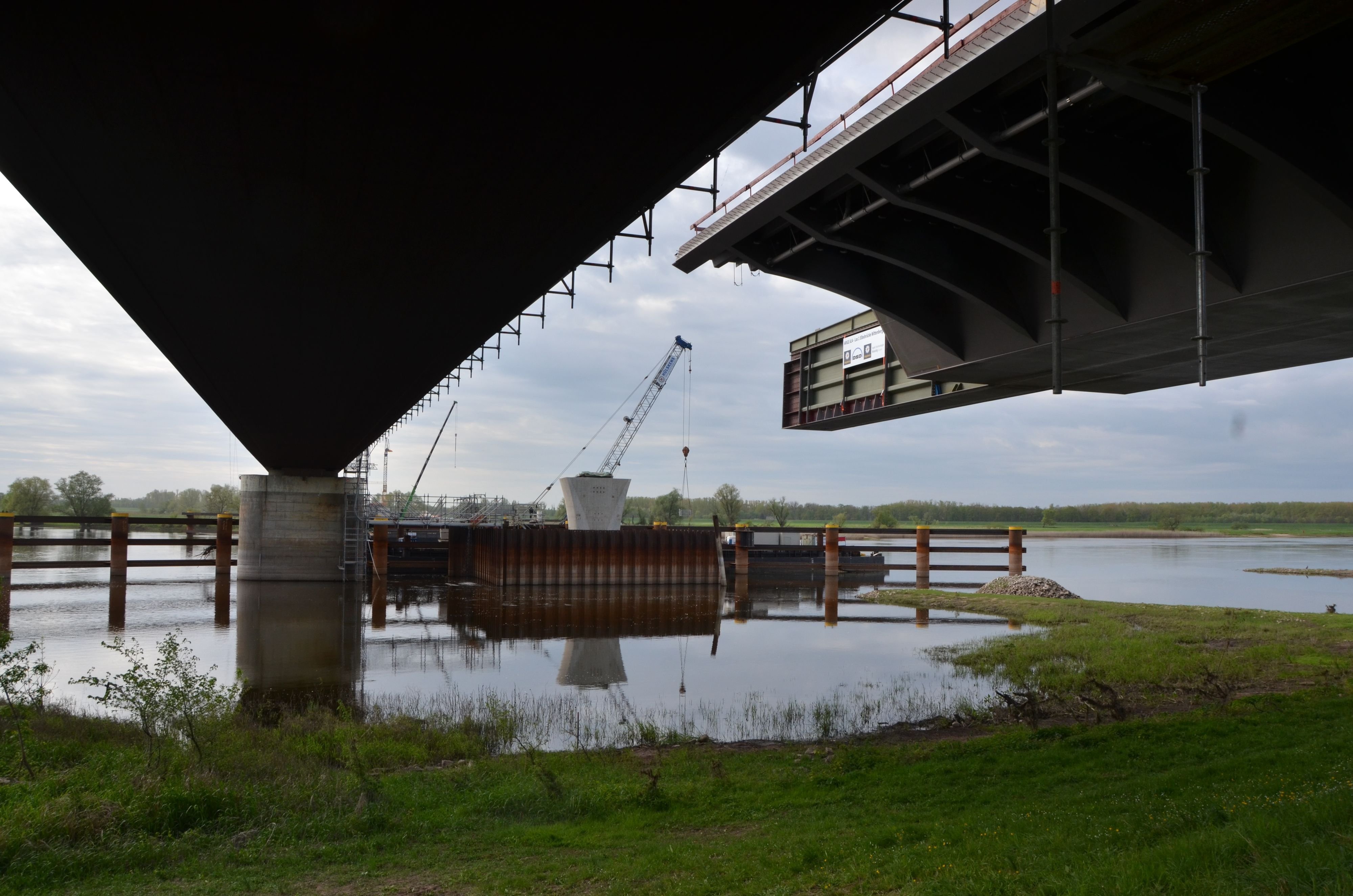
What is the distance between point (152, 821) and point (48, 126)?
273 inches

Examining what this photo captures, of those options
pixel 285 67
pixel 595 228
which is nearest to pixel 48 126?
pixel 285 67

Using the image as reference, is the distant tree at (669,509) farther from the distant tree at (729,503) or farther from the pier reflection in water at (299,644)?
the pier reflection in water at (299,644)

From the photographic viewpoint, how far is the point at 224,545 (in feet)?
155

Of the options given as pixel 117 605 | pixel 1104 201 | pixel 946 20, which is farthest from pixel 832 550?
pixel 946 20

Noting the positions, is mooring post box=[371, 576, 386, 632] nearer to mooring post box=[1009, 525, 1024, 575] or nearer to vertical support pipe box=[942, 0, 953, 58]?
vertical support pipe box=[942, 0, 953, 58]

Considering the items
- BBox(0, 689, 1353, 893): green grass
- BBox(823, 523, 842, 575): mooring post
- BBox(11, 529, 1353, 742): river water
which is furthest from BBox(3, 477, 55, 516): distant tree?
BBox(0, 689, 1353, 893): green grass

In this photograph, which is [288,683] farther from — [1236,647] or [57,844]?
[1236,647]

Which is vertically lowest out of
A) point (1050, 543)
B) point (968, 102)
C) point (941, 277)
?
point (1050, 543)

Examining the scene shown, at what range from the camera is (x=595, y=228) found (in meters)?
10.9

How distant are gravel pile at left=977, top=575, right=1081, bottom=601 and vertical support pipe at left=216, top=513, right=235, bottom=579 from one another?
38.1 metres

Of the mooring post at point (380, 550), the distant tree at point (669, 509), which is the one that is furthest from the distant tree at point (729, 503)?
the mooring post at point (380, 550)

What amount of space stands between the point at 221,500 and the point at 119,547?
101 m

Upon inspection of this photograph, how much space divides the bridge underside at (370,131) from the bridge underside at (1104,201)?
423 centimetres

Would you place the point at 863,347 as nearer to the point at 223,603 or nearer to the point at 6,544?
the point at 223,603
